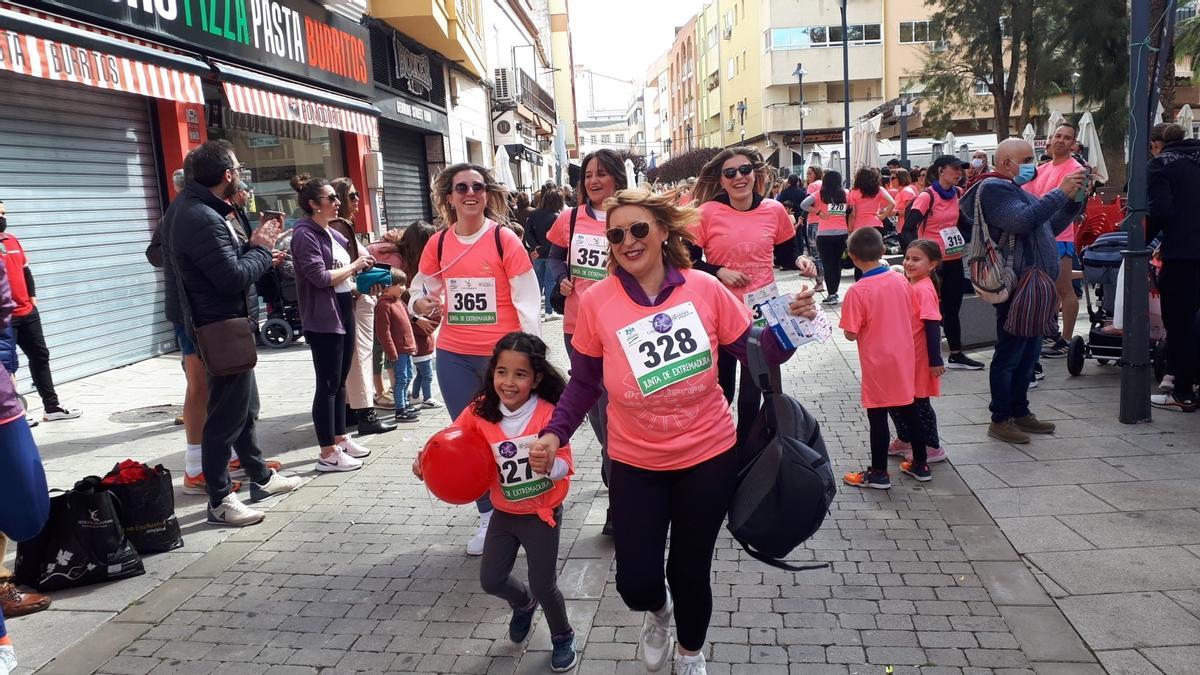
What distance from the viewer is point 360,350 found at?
7.20m

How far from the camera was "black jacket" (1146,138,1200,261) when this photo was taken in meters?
6.50

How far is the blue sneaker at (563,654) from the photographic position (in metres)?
3.50

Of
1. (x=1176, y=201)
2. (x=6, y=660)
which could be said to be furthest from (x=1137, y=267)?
(x=6, y=660)

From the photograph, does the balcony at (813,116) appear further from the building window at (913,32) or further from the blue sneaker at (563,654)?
the blue sneaker at (563,654)

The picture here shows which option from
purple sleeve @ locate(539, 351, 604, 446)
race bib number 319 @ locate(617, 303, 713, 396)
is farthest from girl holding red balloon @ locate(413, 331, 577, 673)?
race bib number 319 @ locate(617, 303, 713, 396)

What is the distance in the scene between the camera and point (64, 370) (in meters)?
9.19

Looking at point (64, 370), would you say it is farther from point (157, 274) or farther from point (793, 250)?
point (793, 250)

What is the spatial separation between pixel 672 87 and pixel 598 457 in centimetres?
10761

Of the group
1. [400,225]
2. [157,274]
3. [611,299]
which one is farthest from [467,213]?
[400,225]

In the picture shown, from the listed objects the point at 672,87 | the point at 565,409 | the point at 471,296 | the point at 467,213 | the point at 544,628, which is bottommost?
Answer: the point at 544,628

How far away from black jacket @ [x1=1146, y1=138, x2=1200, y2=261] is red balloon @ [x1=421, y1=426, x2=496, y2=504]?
5.48m

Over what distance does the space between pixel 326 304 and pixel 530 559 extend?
3.12m

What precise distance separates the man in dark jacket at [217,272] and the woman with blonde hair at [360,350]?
177 centimetres

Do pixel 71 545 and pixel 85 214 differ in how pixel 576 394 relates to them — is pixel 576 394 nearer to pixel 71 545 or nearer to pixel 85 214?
pixel 71 545
